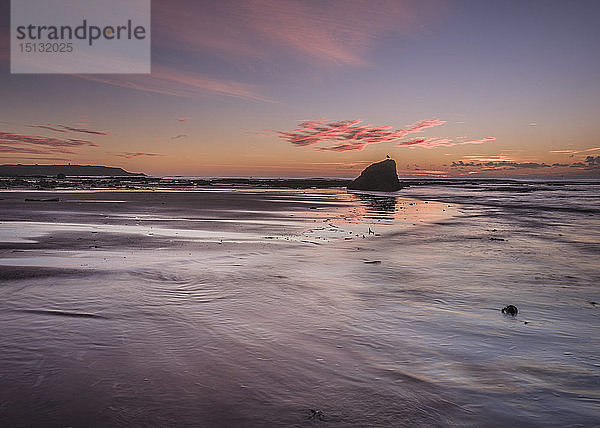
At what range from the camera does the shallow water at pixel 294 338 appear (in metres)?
3.50

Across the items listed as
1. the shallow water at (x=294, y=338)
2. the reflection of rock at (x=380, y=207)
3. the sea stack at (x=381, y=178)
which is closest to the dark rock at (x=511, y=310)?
the shallow water at (x=294, y=338)

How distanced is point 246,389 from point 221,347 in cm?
106

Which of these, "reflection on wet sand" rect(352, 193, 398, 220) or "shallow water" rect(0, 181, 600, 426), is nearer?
"shallow water" rect(0, 181, 600, 426)

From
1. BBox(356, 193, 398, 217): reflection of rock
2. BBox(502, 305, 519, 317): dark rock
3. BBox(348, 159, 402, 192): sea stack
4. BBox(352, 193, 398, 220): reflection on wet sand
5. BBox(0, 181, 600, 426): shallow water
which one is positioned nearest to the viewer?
BBox(0, 181, 600, 426): shallow water

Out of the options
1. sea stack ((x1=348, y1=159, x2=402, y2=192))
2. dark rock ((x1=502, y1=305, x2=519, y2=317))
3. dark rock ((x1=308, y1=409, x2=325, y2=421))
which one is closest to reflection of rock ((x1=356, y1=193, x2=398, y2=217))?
dark rock ((x1=502, y1=305, x2=519, y2=317))

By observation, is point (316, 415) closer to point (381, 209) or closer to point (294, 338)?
point (294, 338)

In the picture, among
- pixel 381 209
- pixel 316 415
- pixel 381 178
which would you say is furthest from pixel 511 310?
pixel 381 178

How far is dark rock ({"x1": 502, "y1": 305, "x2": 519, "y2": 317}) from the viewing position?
6117mm

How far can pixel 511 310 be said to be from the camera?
20.2ft

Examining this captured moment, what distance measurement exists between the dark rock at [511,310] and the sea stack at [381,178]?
54591mm

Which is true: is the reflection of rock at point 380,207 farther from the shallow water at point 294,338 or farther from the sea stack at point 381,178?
the sea stack at point 381,178

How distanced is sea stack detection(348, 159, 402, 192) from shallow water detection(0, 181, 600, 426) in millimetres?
49350

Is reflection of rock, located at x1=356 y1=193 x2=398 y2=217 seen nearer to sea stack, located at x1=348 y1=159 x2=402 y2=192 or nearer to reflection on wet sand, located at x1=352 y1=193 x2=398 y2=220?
reflection on wet sand, located at x1=352 y1=193 x2=398 y2=220

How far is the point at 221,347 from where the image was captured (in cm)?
474
